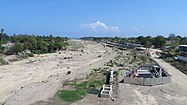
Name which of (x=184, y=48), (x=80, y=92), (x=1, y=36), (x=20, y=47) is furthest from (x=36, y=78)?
(x=1, y=36)

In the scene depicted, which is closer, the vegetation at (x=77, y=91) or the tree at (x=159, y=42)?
the vegetation at (x=77, y=91)

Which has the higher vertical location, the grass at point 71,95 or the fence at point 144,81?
the fence at point 144,81

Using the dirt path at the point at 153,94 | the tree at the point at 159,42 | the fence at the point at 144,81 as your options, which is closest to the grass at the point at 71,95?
the dirt path at the point at 153,94

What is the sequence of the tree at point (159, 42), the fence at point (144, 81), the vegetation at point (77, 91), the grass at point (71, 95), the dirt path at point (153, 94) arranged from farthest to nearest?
1. the tree at point (159, 42)
2. the fence at point (144, 81)
3. the vegetation at point (77, 91)
4. the grass at point (71, 95)
5. the dirt path at point (153, 94)

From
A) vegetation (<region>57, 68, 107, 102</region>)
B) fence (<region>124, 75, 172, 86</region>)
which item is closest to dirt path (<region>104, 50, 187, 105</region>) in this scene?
fence (<region>124, 75, 172, 86</region>)

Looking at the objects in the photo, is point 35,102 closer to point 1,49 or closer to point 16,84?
point 16,84

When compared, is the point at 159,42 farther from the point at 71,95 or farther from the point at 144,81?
the point at 71,95

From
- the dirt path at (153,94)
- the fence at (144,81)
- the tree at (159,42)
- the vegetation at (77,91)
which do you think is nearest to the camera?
the dirt path at (153,94)

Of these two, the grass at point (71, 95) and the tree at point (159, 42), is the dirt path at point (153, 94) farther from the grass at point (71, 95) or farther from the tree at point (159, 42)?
the tree at point (159, 42)

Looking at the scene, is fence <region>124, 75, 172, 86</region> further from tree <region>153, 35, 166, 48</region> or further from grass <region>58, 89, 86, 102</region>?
tree <region>153, 35, 166, 48</region>
